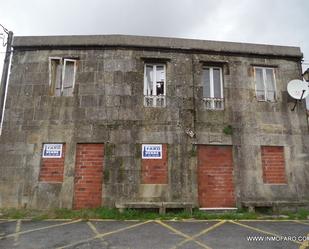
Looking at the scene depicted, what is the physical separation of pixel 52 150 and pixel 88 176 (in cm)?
162

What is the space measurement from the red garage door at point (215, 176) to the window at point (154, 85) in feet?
7.71

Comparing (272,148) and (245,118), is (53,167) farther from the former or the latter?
(272,148)

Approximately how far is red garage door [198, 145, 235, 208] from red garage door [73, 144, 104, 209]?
3.58 metres

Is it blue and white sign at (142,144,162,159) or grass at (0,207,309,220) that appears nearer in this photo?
grass at (0,207,309,220)

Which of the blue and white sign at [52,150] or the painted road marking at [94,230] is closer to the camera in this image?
the painted road marking at [94,230]

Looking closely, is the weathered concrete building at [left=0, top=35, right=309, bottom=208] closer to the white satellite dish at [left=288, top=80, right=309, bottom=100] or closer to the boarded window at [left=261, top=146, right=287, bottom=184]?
the boarded window at [left=261, top=146, right=287, bottom=184]

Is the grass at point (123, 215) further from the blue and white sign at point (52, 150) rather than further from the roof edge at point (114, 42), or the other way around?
the roof edge at point (114, 42)

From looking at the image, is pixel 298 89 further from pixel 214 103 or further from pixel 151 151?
pixel 151 151

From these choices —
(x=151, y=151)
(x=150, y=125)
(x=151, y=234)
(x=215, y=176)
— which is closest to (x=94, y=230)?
(x=151, y=234)

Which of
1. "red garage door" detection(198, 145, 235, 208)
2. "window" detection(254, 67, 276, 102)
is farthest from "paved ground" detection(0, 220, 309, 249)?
"window" detection(254, 67, 276, 102)

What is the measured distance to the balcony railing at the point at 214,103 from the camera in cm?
1057

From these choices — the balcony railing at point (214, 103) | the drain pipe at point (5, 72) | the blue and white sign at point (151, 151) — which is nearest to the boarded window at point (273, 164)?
the balcony railing at point (214, 103)

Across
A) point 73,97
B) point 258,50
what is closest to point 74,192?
point 73,97

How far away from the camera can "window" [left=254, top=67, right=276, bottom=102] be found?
1093 cm
